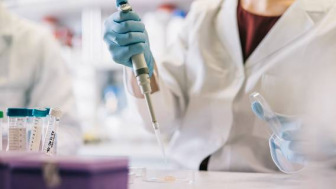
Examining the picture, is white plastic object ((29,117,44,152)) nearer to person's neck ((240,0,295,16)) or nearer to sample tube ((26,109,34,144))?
sample tube ((26,109,34,144))

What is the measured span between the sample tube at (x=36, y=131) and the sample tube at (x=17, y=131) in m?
0.01

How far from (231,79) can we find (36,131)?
23.4 inches

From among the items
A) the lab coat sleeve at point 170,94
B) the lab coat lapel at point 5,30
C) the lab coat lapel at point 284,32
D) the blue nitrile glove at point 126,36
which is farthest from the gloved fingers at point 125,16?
the lab coat lapel at point 5,30

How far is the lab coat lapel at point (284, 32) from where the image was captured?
118 centimetres

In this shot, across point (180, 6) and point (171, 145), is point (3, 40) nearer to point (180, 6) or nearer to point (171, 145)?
point (171, 145)

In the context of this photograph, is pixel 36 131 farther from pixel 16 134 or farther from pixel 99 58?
pixel 99 58

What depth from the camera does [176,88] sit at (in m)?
1.32

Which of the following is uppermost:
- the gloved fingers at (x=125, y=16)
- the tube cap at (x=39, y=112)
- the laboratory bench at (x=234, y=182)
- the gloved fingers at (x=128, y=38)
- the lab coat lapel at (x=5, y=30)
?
the lab coat lapel at (x=5, y=30)

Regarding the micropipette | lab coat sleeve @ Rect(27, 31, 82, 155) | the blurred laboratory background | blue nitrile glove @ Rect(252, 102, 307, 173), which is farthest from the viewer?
the blurred laboratory background

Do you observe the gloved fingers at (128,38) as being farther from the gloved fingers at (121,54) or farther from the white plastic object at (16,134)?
the white plastic object at (16,134)

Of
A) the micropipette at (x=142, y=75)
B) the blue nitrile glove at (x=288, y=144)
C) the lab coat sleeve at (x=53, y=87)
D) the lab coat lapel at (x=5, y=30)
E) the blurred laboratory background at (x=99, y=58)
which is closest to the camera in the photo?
the blue nitrile glove at (x=288, y=144)

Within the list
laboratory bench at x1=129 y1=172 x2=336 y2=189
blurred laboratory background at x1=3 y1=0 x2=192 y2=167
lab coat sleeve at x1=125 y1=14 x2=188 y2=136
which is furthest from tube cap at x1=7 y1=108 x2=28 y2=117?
blurred laboratory background at x1=3 y1=0 x2=192 y2=167

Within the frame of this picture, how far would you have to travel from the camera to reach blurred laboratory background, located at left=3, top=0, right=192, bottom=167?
7.29 ft

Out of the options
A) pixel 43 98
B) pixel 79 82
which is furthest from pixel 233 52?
pixel 79 82
